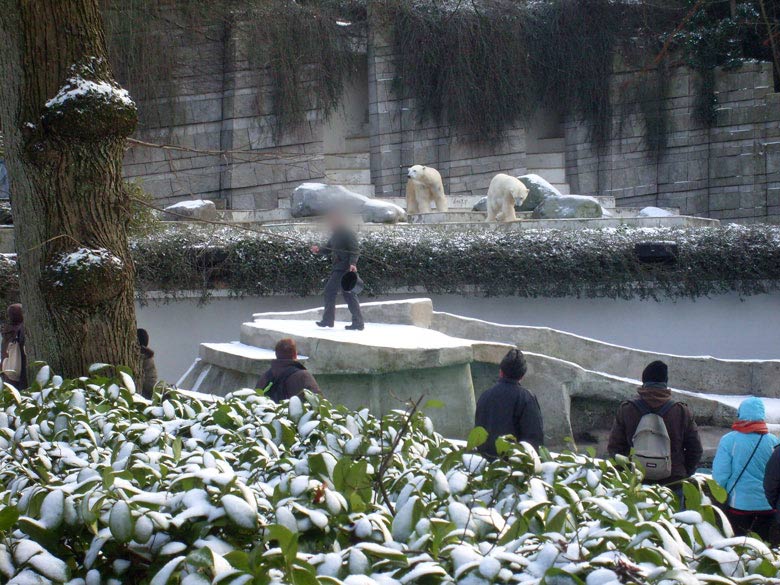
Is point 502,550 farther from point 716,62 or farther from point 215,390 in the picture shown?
point 716,62

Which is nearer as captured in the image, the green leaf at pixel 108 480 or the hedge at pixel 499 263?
the green leaf at pixel 108 480

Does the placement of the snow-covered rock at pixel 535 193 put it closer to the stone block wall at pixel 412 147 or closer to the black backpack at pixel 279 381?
the stone block wall at pixel 412 147

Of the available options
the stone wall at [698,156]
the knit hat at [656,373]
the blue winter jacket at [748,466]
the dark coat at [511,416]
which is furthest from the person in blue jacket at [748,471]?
the stone wall at [698,156]

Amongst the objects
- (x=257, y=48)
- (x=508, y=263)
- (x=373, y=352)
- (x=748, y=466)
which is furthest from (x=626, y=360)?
(x=257, y=48)

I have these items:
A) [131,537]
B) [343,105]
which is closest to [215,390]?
[131,537]

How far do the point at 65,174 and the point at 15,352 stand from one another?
12.9 feet

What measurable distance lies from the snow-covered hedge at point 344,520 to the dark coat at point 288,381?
10.8 ft

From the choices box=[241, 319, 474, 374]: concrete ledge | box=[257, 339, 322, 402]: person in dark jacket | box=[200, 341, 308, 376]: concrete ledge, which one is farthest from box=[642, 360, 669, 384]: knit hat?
box=[200, 341, 308, 376]: concrete ledge

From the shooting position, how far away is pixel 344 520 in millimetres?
2242

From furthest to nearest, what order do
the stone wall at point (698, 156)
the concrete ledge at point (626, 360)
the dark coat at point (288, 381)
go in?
the stone wall at point (698, 156)
the concrete ledge at point (626, 360)
the dark coat at point (288, 381)

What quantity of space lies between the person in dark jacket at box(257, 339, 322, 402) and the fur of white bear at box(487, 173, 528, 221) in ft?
41.3

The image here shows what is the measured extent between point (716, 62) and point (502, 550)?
90.8ft

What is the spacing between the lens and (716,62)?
2733 cm

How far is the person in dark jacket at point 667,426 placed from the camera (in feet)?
19.1
